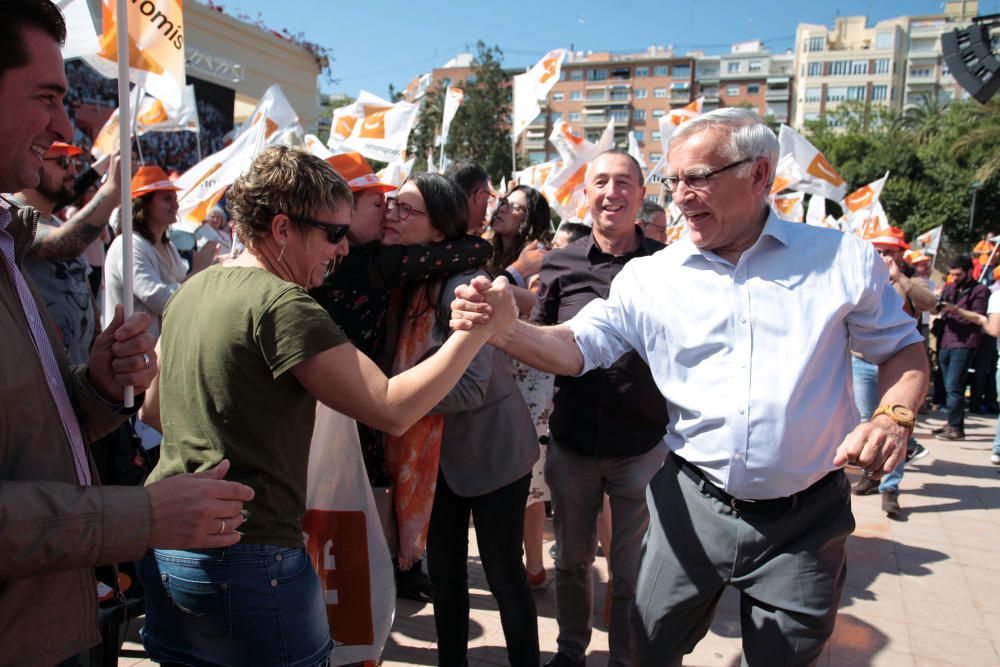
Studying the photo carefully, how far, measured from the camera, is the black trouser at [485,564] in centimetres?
283

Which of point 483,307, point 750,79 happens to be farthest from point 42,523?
point 750,79

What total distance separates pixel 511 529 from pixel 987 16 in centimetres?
978

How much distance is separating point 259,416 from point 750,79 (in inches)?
4689

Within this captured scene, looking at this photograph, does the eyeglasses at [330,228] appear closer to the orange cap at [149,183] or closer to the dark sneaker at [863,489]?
the orange cap at [149,183]

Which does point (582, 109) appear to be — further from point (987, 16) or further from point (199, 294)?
point (199, 294)

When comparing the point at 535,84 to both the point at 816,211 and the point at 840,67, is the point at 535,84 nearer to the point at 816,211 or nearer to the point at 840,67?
the point at 816,211

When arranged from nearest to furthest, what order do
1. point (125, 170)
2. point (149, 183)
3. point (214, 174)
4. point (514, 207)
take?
1. point (125, 170)
2. point (149, 183)
3. point (514, 207)
4. point (214, 174)

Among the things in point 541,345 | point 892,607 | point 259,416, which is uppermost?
point 541,345

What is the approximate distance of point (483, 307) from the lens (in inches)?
77.2

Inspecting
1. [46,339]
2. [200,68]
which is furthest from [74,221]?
[200,68]

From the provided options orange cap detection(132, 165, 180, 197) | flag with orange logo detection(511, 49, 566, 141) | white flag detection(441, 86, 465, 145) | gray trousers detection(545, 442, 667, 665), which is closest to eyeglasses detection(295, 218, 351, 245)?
gray trousers detection(545, 442, 667, 665)

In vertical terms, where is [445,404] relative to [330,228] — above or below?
below

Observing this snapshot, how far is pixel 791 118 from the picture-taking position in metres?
106

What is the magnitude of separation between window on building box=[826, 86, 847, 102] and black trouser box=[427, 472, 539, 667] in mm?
109913
